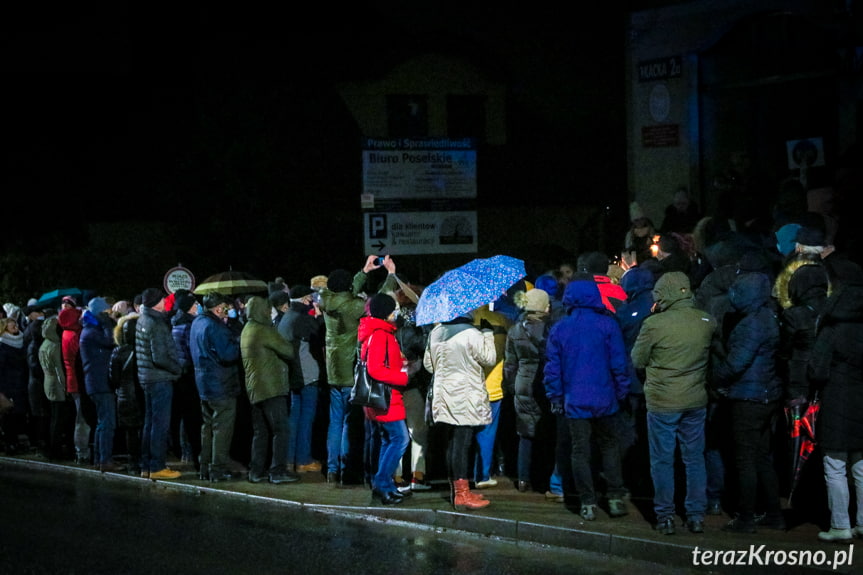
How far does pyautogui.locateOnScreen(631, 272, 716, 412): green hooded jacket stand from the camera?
372 inches

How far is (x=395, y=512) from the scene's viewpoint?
1116 centimetres

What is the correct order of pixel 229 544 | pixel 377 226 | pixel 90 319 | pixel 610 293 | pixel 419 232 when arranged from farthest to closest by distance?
1. pixel 419 232
2. pixel 377 226
3. pixel 90 319
4. pixel 610 293
5. pixel 229 544

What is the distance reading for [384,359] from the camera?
11062mm

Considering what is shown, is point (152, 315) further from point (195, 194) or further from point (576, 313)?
point (195, 194)

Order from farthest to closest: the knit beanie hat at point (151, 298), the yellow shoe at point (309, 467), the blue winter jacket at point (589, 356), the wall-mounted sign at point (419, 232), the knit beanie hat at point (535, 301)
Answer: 1. the wall-mounted sign at point (419, 232)
2. the yellow shoe at point (309, 467)
3. the knit beanie hat at point (151, 298)
4. the knit beanie hat at point (535, 301)
5. the blue winter jacket at point (589, 356)

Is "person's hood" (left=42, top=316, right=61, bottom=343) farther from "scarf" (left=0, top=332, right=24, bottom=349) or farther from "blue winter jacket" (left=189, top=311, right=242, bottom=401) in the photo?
"blue winter jacket" (left=189, top=311, right=242, bottom=401)

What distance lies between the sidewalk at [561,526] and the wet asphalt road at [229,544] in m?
0.15

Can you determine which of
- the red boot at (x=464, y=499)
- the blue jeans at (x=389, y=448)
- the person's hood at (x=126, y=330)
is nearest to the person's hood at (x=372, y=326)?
the blue jeans at (x=389, y=448)

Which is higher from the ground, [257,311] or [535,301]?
[535,301]

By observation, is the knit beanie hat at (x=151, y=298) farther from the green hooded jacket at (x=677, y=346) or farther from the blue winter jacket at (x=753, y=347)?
the blue winter jacket at (x=753, y=347)

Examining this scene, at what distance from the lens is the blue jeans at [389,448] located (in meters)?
11.2

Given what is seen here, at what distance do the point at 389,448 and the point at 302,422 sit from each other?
2.66 m

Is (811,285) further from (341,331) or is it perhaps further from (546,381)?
(341,331)

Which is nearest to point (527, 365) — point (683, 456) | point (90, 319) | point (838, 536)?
point (683, 456)
